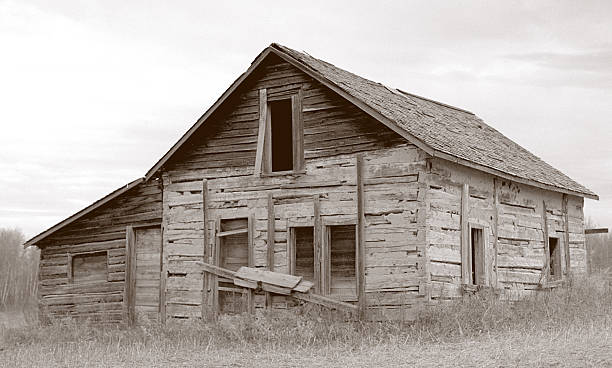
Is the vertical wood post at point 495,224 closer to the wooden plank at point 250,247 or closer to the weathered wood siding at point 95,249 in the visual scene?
the wooden plank at point 250,247

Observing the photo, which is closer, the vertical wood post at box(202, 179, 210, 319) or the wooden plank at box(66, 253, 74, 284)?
the vertical wood post at box(202, 179, 210, 319)

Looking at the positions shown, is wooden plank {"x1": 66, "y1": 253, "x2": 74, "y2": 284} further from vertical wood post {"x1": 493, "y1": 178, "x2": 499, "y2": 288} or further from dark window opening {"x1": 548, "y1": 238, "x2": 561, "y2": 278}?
dark window opening {"x1": 548, "y1": 238, "x2": 561, "y2": 278}

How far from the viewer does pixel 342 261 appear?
690 inches

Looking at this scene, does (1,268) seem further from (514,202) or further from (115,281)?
(514,202)

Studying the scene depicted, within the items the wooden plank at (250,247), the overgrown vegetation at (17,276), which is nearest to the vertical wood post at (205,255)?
the wooden plank at (250,247)

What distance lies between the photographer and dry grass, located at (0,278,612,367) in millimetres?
12797

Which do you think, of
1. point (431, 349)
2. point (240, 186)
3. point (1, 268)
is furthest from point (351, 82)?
point (1, 268)

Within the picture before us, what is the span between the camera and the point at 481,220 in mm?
18562

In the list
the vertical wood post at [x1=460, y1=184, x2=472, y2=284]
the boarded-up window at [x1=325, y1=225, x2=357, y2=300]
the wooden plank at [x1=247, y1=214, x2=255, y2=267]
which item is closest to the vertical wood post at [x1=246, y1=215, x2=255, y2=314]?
the wooden plank at [x1=247, y1=214, x2=255, y2=267]

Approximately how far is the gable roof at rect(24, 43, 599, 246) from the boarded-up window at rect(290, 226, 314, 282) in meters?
3.07

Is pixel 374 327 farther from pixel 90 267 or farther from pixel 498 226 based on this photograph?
pixel 90 267

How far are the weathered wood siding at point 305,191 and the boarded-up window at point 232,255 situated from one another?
0.81 ft

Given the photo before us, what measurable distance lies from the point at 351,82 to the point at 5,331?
11.2 metres

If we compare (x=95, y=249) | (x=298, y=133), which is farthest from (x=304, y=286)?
(x=95, y=249)
